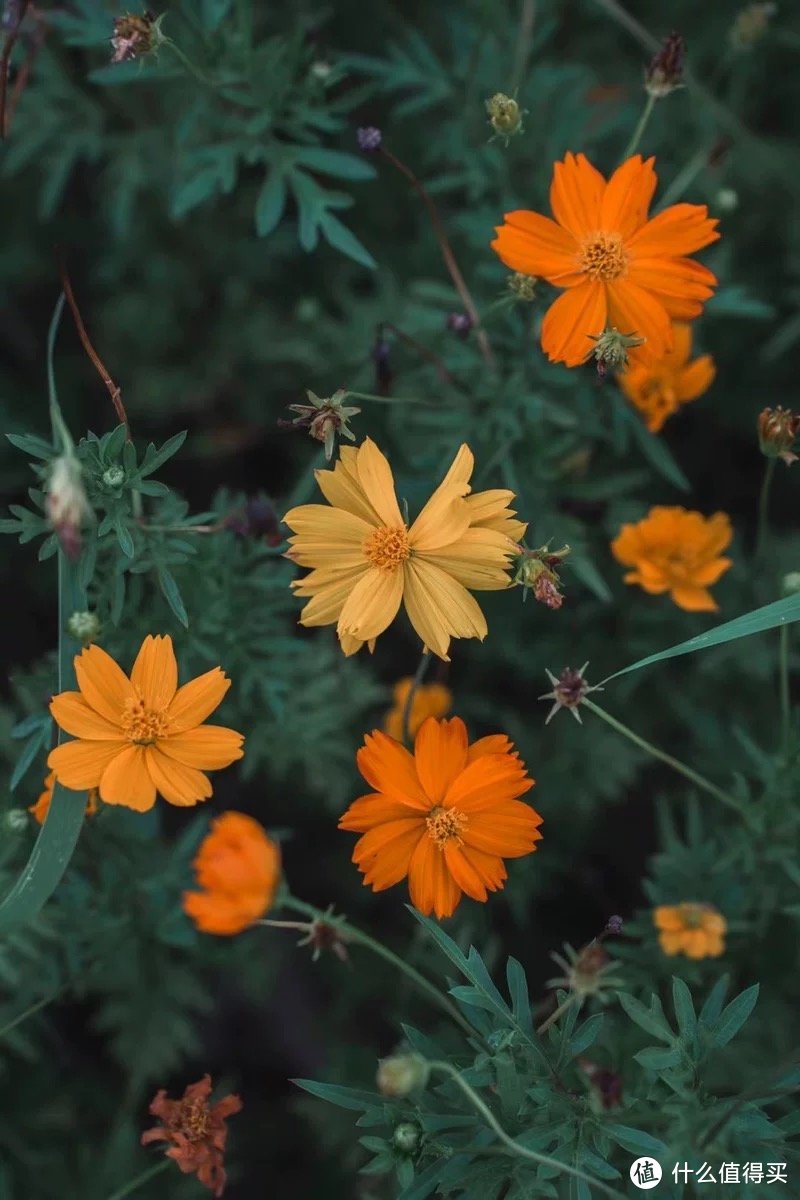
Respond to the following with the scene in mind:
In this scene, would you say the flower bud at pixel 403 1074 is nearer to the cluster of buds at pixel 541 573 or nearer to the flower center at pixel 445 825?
the flower center at pixel 445 825

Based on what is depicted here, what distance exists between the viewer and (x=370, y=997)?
262 centimetres

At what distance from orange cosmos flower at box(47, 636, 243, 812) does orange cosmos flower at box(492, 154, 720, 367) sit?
739 mm

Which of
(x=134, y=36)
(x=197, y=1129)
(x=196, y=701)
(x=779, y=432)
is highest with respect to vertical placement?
(x=134, y=36)

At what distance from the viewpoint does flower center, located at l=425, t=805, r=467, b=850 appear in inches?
61.6

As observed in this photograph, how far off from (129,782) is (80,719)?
0.37ft

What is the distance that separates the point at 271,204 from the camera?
2.03 m

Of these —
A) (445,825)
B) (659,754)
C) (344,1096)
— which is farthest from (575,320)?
(344,1096)

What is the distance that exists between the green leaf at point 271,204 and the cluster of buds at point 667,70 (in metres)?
0.67

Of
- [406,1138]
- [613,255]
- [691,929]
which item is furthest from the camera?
[691,929]

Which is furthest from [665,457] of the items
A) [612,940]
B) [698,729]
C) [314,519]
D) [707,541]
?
[612,940]

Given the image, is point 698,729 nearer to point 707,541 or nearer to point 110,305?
point 707,541

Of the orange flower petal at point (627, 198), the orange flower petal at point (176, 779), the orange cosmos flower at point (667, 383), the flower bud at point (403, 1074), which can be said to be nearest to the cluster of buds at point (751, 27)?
the orange cosmos flower at point (667, 383)

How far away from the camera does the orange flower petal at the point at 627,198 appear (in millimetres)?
1658

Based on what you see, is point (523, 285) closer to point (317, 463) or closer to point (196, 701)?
point (317, 463)
